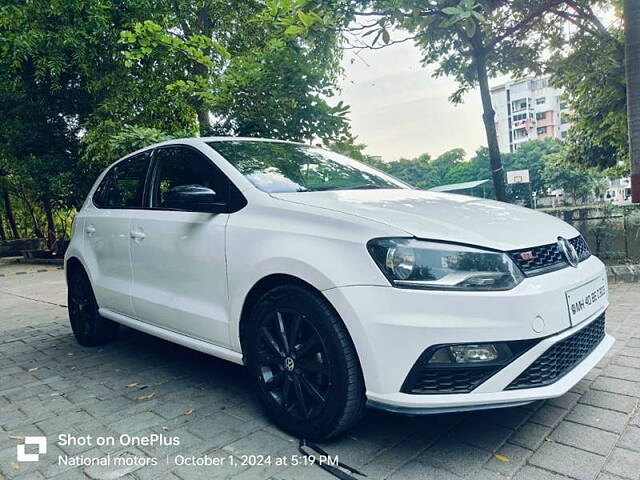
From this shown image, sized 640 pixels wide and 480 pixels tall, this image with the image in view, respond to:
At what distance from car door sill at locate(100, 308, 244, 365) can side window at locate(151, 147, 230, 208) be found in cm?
85

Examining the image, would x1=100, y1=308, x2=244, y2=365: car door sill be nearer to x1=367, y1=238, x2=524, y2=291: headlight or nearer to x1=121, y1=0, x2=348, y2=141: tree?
x1=367, y1=238, x2=524, y2=291: headlight

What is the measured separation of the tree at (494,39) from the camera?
680 centimetres

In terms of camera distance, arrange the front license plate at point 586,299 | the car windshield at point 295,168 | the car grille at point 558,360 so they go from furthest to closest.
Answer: the car windshield at point 295,168 < the front license plate at point 586,299 < the car grille at point 558,360

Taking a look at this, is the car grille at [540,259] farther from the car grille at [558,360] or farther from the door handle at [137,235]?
the door handle at [137,235]

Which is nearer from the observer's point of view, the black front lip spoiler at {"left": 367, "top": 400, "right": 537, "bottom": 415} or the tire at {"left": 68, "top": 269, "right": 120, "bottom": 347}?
the black front lip spoiler at {"left": 367, "top": 400, "right": 537, "bottom": 415}

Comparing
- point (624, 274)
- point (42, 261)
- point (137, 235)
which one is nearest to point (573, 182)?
point (42, 261)

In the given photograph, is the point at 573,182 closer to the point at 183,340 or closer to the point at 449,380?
the point at 183,340

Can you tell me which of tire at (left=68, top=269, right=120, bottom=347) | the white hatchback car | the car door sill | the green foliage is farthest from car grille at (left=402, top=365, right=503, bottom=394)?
the green foliage

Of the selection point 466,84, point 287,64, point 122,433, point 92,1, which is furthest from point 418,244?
point 92,1

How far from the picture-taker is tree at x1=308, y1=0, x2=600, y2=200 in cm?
680

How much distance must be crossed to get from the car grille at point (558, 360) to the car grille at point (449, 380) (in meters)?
0.13

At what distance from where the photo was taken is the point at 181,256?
297 centimetres

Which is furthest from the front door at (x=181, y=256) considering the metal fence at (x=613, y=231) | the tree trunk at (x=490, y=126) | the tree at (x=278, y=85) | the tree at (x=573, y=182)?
the tree at (x=573, y=182)

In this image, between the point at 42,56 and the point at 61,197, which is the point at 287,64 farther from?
the point at 61,197
